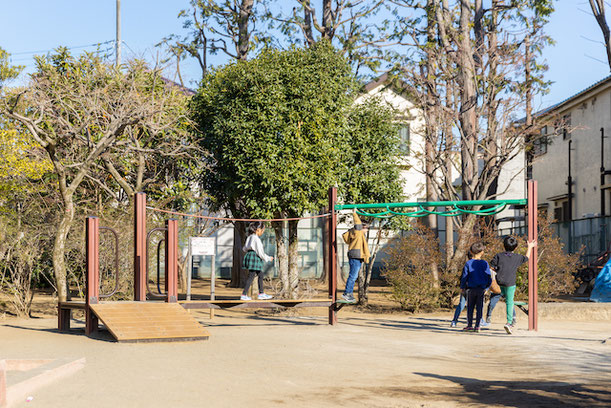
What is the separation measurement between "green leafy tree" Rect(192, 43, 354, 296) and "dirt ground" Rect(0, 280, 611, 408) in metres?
3.88

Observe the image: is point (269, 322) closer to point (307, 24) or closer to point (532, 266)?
point (532, 266)

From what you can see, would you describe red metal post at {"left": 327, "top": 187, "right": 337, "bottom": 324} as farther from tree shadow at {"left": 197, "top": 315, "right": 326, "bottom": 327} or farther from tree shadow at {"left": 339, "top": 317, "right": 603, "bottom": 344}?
tree shadow at {"left": 339, "top": 317, "right": 603, "bottom": 344}

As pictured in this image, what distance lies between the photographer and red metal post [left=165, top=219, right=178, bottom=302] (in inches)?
495

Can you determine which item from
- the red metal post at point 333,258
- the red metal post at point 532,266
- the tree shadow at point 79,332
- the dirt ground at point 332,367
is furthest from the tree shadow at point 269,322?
the red metal post at point 532,266

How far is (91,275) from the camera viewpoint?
11.9 metres

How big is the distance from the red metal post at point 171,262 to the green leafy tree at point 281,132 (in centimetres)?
378

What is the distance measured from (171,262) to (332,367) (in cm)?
512

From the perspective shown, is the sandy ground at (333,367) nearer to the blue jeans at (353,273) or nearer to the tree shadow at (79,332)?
the tree shadow at (79,332)

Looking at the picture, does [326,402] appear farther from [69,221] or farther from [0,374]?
[69,221]

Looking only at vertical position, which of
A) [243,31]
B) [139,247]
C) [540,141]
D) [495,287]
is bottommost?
[495,287]

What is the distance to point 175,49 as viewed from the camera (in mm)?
26562

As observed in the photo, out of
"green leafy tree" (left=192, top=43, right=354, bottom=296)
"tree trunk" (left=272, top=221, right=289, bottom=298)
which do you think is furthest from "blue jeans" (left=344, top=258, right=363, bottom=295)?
"tree trunk" (left=272, top=221, right=289, bottom=298)

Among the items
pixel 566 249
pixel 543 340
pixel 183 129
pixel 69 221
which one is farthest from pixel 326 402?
pixel 566 249

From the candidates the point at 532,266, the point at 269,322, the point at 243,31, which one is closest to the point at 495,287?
the point at 532,266
